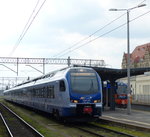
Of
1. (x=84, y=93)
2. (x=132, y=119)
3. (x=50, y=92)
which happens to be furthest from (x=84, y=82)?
(x=132, y=119)

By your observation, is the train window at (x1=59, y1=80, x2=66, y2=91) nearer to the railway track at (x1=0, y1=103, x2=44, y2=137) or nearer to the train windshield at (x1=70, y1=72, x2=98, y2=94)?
the train windshield at (x1=70, y1=72, x2=98, y2=94)

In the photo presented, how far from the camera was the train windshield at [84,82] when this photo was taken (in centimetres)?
1834

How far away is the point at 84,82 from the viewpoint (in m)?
18.7

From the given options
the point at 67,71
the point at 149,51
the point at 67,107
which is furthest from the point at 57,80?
the point at 149,51

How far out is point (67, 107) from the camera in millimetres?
17906

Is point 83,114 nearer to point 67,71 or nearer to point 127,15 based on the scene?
point 67,71

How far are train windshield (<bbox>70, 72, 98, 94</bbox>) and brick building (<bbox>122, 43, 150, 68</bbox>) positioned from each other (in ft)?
279

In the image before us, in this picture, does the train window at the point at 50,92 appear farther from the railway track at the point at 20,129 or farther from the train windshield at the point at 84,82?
the train windshield at the point at 84,82

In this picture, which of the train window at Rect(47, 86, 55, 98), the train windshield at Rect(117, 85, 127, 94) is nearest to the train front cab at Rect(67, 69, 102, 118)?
the train window at Rect(47, 86, 55, 98)

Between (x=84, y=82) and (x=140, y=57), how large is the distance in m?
94.3

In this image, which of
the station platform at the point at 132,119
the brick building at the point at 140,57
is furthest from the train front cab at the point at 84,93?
the brick building at the point at 140,57

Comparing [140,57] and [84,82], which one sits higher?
[140,57]

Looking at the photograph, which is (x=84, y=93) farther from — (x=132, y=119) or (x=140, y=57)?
(x=140, y=57)

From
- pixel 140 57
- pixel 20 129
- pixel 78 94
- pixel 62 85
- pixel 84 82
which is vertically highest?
pixel 140 57
